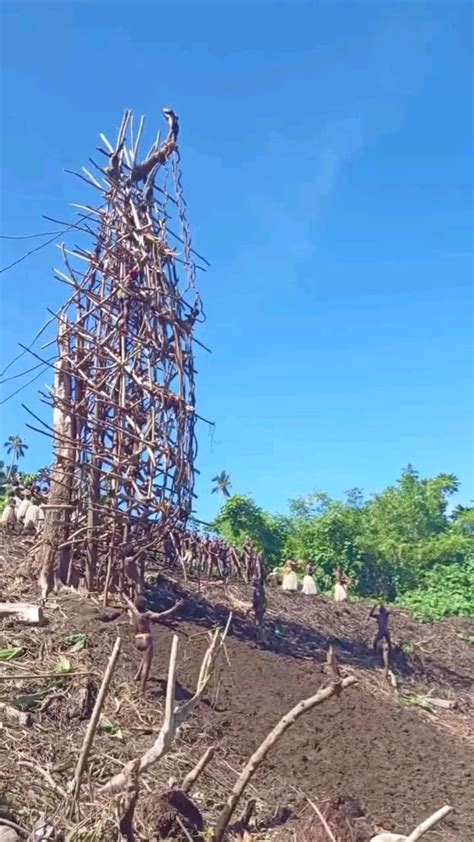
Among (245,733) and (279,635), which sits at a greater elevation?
(279,635)

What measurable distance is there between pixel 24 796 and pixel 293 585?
12.5 m

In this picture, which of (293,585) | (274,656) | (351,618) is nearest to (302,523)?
(293,585)

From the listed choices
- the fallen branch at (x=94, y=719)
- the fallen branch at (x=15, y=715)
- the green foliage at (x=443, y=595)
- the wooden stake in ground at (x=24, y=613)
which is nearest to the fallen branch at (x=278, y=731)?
the fallen branch at (x=94, y=719)

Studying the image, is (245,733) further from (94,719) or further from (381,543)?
(381,543)

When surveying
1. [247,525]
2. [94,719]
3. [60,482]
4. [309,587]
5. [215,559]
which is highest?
[247,525]

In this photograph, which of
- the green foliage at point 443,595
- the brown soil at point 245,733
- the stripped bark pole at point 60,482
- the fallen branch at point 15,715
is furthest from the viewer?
the green foliage at point 443,595

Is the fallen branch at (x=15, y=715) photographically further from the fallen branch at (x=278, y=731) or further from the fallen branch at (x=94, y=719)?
the fallen branch at (x=278, y=731)

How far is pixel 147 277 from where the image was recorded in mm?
9023

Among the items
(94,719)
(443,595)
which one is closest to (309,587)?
(443,595)

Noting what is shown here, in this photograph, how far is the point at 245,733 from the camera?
6.38 m

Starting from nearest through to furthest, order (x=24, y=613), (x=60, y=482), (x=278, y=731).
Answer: (x=278, y=731) → (x=24, y=613) → (x=60, y=482)

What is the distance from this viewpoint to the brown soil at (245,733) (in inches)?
189

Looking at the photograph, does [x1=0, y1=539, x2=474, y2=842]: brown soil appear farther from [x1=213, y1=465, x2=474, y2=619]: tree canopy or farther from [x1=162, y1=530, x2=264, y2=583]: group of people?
[x1=213, y1=465, x2=474, y2=619]: tree canopy

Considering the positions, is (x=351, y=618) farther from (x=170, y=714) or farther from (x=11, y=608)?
→ (x=170, y=714)
